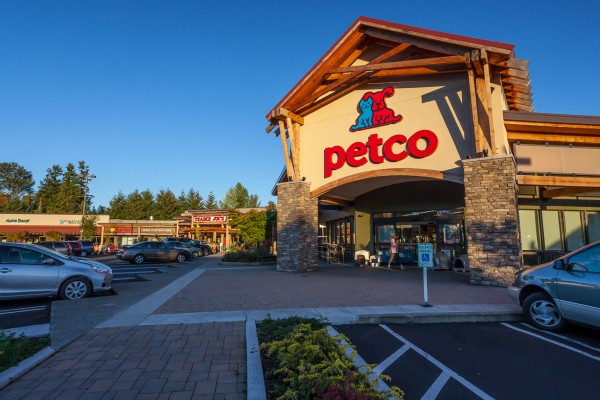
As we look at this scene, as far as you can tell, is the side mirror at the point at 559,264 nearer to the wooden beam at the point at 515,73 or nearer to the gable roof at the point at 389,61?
the gable roof at the point at 389,61

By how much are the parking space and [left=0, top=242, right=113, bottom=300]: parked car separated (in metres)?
6.85

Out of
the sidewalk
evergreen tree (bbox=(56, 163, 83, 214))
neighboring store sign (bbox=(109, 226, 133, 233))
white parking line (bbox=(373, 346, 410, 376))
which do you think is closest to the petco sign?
the sidewalk

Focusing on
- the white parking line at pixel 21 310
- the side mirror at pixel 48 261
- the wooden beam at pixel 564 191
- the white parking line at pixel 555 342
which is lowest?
the white parking line at pixel 555 342

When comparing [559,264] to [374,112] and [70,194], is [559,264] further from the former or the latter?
[70,194]

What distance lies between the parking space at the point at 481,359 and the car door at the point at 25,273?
7286 mm

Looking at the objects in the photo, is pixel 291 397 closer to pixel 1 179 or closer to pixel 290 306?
pixel 290 306

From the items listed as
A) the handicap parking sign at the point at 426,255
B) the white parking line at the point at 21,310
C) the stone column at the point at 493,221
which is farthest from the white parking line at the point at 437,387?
the white parking line at the point at 21,310

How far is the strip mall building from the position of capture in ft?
35.6

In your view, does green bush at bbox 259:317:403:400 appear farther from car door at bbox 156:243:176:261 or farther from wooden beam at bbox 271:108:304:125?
car door at bbox 156:243:176:261

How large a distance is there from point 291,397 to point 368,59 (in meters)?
14.4

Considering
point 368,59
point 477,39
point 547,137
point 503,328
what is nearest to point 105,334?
point 503,328

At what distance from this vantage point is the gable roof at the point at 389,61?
11055 millimetres

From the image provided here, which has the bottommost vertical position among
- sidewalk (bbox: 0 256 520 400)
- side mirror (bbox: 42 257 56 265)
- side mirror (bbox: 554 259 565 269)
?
sidewalk (bbox: 0 256 520 400)

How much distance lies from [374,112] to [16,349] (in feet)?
42.2
